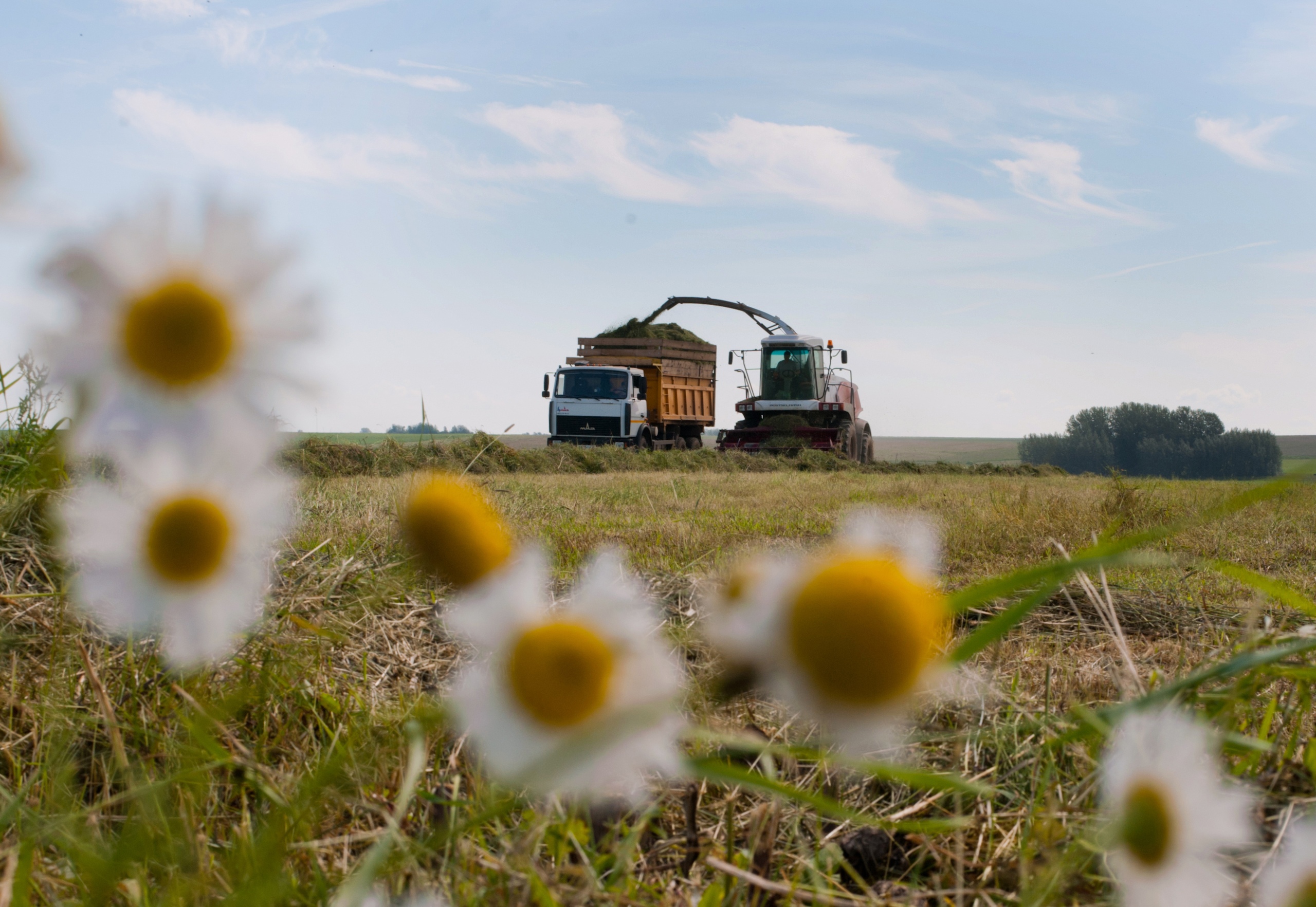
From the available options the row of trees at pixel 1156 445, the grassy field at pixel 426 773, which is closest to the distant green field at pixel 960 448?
the row of trees at pixel 1156 445

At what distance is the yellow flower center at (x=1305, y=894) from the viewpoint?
484 mm

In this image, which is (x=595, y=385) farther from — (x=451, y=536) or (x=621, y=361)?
(x=451, y=536)

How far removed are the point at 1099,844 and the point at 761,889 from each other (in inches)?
15.0

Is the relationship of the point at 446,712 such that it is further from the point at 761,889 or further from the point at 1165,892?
the point at 761,889

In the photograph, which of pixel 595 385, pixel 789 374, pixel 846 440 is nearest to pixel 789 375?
pixel 789 374

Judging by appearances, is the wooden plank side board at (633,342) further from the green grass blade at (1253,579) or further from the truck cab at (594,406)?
the green grass blade at (1253,579)

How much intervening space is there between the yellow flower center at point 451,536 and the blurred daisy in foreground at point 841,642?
0.12 metres

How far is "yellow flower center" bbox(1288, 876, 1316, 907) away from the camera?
19.1 inches

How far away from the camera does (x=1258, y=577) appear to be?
0.71 meters

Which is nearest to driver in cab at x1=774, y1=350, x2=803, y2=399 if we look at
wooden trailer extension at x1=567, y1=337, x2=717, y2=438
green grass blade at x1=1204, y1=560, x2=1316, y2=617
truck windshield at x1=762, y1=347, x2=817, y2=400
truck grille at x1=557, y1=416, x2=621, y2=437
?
truck windshield at x1=762, y1=347, x2=817, y2=400

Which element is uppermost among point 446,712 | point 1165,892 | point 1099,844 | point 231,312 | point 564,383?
point 564,383

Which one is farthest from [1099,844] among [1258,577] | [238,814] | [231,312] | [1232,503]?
[238,814]

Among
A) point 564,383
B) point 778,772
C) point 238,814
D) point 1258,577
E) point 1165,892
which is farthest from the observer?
point 564,383

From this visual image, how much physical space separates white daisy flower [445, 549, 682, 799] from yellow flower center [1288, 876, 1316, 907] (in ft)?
1.26
